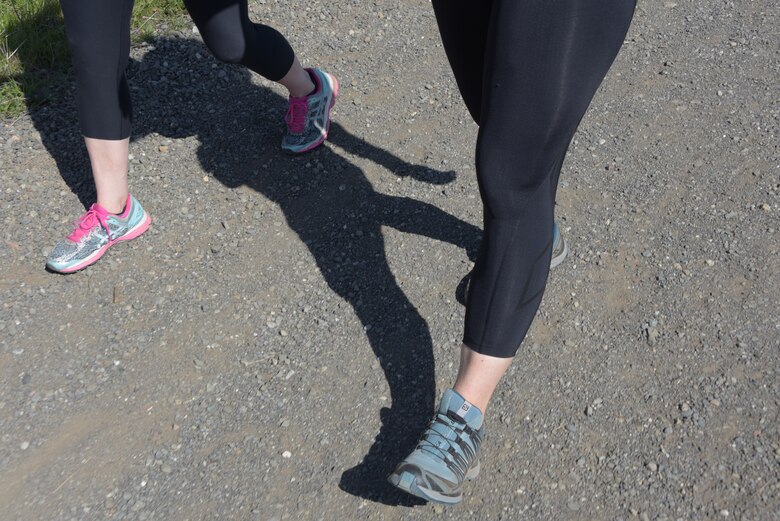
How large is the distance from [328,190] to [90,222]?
1.02 meters

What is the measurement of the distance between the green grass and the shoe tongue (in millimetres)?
2749

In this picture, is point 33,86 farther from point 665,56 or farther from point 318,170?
point 665,56

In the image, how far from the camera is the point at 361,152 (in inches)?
153

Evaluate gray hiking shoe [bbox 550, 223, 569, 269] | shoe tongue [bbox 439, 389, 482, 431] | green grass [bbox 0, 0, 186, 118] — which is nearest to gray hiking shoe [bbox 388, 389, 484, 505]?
shoe tongue [bbox 439, 389, 482, 431]

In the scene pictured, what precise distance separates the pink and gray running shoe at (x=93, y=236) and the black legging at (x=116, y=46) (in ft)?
1.08

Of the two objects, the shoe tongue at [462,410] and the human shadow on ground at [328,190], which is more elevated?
the shoe tongue at [462,410]

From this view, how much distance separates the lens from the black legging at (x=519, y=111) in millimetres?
2000

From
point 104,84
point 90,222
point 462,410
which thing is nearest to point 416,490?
point 462,410

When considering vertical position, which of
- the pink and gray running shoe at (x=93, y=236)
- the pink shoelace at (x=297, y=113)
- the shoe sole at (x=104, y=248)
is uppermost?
the pink shoelace at (x=297, y=113)

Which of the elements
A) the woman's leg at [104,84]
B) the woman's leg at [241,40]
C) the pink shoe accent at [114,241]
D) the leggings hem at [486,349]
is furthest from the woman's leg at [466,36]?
the pink shoe accent at [114,241]

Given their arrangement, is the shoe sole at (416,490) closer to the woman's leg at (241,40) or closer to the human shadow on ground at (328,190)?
the human shadow on ground at (328,190)

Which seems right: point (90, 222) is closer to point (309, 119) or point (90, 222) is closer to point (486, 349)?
point (309, 119)

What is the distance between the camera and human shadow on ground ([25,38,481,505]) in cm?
284

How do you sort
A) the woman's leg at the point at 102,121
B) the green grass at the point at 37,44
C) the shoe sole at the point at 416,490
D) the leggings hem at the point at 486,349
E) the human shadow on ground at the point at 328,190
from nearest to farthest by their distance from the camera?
the shoe sole at the point at 416,490 → the leggings hem at the point at 486,349 → the human shadow on ground at the point at 328,190 → the woman's leg at the point at 102,121 → the green grass at the point at 37,44
